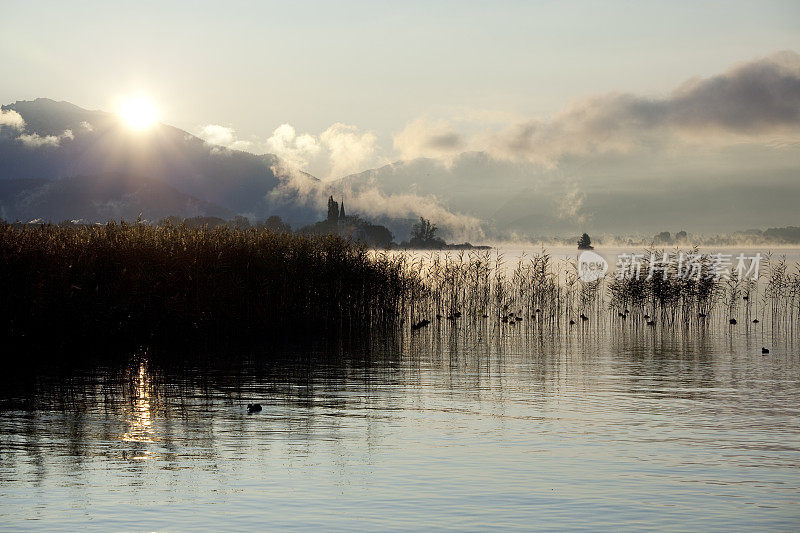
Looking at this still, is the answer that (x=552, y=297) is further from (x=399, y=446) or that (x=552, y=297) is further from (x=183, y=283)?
(x=399, y=446)

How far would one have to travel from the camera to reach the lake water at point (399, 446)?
12.1 metres

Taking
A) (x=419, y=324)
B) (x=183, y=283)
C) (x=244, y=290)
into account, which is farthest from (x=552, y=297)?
(x=183, y=283)

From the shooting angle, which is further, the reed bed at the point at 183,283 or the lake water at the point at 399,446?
the reed bed at the point at 183,283

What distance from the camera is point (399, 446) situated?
1633 cm

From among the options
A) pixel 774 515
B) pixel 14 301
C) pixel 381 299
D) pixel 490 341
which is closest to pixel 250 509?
pixel 774 515

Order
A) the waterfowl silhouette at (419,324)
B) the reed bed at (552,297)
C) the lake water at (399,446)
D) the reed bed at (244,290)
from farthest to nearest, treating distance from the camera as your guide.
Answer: the reed bed at (552,297), the waterfowl silhouette at (419,324), the reed bed at (244,290), the lake water at (399,446)

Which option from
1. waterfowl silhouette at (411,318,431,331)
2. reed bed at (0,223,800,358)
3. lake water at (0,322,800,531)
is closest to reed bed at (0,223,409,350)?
reed bed at (0,223,800,358)

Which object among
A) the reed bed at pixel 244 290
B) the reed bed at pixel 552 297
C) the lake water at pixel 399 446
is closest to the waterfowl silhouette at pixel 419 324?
the reed bed at pixel 244 290

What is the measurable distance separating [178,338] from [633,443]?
21248 mm

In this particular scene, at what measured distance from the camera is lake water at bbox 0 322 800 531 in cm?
1211

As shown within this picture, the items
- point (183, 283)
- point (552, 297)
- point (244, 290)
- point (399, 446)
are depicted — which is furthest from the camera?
point (552, 297)

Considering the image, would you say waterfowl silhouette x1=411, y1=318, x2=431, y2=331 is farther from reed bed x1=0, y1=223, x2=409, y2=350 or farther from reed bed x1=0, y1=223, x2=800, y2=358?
reed bed x1=0, y1=223, x2=409, y2=350

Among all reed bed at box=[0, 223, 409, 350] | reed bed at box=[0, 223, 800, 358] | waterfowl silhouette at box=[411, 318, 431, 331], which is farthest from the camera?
waterfowl silhouette at box=[411, 318, 431, 331]

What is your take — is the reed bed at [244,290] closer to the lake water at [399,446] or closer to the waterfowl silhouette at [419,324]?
the waterfowl silhouette at [419,324]
